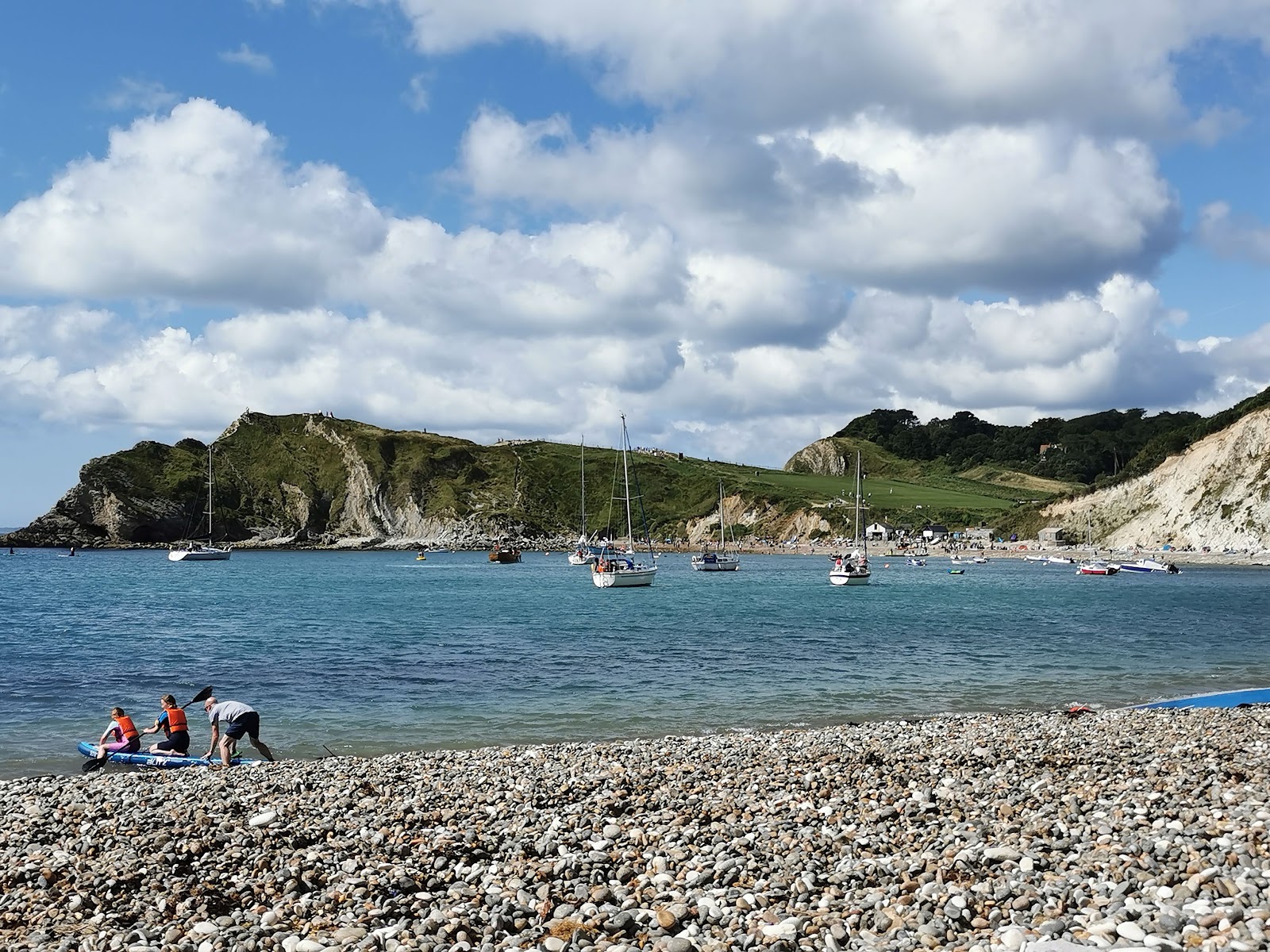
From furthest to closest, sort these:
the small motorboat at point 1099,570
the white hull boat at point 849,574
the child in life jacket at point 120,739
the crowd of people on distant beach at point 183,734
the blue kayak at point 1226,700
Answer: the small motorboat at point 1099,570 < the white hull boat at point 849,574 < the blue kayak at point 1226,700 < the child in life jacket at point 120,739 < the crowd of people on distant beach at point 183,734

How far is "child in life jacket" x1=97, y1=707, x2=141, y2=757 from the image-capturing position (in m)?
19.6

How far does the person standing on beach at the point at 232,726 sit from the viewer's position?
19.2 m

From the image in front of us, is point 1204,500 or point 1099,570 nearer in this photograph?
point 1099,570

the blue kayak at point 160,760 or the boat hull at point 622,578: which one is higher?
the blue kayak at point 160,760

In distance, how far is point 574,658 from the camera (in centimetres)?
3856

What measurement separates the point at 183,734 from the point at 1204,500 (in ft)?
528

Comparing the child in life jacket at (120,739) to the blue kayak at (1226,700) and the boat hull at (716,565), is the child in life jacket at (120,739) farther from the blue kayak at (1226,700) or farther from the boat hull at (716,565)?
the boat hull at (716,565)

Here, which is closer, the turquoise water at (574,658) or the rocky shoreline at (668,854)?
the rocky shoreline at (668,854)

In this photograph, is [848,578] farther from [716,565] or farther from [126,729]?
[126,729]

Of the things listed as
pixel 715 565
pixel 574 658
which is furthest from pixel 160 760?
pixel 715 565

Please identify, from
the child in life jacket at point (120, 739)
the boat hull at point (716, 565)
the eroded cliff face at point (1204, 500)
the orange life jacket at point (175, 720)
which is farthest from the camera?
the eroded cliff face at point (1204, 500)

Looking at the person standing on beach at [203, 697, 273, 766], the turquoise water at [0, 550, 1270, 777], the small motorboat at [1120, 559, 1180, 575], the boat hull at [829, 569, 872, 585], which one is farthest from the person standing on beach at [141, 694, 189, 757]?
the small motorboat at [1120, 559, 1180, 575]

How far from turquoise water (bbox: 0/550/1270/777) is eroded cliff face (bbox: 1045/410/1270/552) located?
63735mm

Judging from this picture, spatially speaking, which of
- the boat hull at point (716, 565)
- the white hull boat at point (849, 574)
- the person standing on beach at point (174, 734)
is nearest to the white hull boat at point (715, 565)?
the boat hull at point (716, 565)
